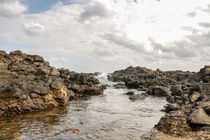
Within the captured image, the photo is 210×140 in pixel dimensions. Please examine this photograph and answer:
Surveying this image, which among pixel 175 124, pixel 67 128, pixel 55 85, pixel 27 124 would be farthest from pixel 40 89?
pixel 175 124

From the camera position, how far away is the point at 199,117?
8570mm

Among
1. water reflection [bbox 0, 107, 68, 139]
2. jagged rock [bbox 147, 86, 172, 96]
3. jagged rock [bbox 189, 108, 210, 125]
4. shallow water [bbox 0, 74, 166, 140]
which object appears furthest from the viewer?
jagged rock [bbox 147, 86, 172, 96]

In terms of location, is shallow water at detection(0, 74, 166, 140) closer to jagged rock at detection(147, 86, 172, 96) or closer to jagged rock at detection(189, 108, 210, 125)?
jagged rock at detection(189, 108, 210, 125)

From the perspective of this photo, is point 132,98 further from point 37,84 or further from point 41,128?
point 41,128

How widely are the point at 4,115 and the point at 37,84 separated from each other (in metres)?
5.03

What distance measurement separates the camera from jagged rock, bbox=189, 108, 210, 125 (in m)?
8.24

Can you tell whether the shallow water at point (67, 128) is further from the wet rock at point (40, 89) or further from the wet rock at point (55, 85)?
the wet rock at point (55, 85)

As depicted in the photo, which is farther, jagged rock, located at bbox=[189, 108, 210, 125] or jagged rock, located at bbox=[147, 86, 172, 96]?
jagged rock, located at bbox=[147, 86, 172, 96]

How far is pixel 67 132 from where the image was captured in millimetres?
12195

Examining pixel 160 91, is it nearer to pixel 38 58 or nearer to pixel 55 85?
pixel 55 85

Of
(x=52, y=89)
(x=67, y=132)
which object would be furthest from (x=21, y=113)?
(x=67, y=132)

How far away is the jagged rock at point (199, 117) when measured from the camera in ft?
27.0

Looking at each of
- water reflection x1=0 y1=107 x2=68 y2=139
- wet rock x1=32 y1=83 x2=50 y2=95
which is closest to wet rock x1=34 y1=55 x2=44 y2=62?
wet rock x1=32 y1=83 x2=50 y2=95

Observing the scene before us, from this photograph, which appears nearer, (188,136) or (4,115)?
(188,136)
